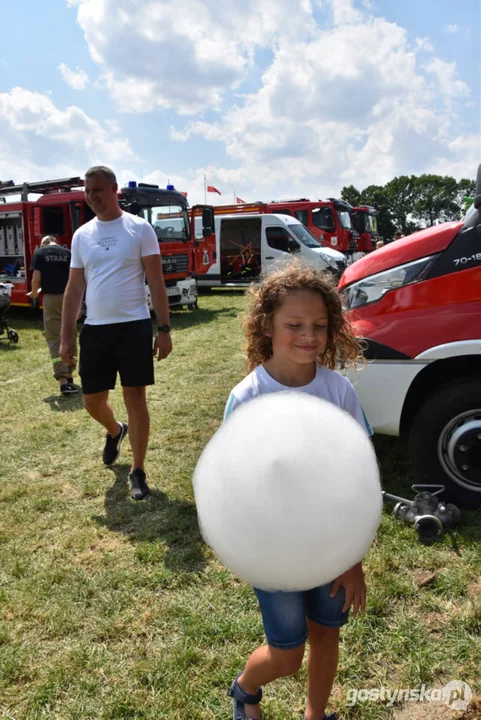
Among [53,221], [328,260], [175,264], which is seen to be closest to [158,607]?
[175,264]

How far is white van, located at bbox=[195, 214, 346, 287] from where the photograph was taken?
49.0 feet

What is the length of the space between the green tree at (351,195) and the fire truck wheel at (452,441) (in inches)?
2721

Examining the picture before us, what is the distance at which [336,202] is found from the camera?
18.0 meters

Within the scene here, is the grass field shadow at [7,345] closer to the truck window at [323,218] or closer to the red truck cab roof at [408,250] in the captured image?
the red truck cab roof at [408,250]

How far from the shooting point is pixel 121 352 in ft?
10.8

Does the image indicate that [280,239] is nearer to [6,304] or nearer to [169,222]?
[169,222]

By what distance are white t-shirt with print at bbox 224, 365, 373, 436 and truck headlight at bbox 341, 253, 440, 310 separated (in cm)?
131

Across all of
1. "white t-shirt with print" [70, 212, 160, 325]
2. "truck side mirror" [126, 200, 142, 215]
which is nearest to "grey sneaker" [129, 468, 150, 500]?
"white t-shirt with print" [70, 212, 160, 325]

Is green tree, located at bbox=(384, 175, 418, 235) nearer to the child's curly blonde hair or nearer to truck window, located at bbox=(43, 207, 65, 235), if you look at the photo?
truck window, located at bbox=(43, 207, 65, 235)

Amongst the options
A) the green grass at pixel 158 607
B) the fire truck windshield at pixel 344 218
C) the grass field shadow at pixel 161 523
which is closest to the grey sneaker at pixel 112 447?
the green grass at pixel 158 607

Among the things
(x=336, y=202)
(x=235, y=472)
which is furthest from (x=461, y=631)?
(x=336, y=202)

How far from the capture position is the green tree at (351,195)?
68125 millimetres

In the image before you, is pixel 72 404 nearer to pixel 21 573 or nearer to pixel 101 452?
pixel 101 452

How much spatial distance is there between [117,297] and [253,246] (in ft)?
47.7
